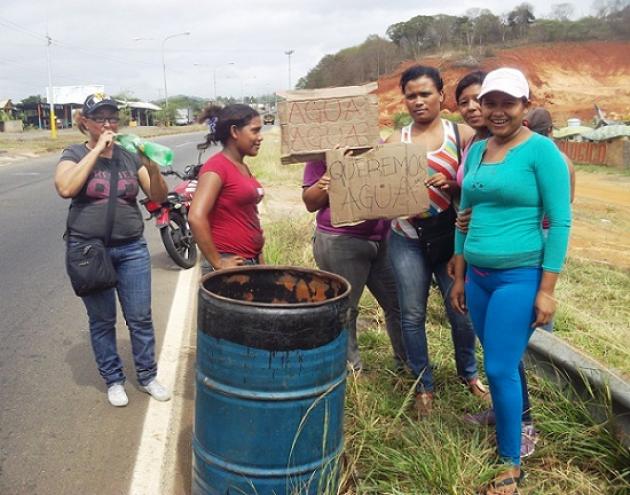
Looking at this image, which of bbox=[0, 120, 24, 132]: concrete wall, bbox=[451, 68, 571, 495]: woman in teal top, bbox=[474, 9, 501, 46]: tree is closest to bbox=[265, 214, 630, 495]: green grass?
bbox=[451, 68, 571, 495]: woman in teal top

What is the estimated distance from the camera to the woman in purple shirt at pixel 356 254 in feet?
12.7

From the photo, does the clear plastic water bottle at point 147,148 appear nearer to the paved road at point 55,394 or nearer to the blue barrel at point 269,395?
the blue barrel at point 269,395

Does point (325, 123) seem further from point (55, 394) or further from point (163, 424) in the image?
point (55, 394)

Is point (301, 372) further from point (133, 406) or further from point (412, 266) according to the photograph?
point (133, 406)

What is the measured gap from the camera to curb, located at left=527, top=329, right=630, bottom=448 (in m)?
3.13

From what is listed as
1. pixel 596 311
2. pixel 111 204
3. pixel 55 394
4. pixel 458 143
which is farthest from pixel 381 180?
pixel 596 311

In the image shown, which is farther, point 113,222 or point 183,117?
point 183,117

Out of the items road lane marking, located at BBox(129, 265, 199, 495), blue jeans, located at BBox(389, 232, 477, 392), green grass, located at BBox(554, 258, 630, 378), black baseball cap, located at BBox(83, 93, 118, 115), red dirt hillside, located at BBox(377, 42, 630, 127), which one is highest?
red dirt hillside, located at BBox(377, 42, 630, 127)

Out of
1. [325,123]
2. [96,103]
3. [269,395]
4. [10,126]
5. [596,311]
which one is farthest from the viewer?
[10,126]

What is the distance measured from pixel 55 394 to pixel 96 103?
1.90m

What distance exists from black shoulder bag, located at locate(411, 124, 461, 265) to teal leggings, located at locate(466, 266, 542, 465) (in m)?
0.61

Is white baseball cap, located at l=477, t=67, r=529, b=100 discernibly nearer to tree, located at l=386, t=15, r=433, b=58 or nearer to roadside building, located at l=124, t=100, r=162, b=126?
tree, located at l=386, t=15, r=433, b=58

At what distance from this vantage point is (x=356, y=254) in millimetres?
3953

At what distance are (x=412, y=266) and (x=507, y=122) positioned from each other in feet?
3.67
